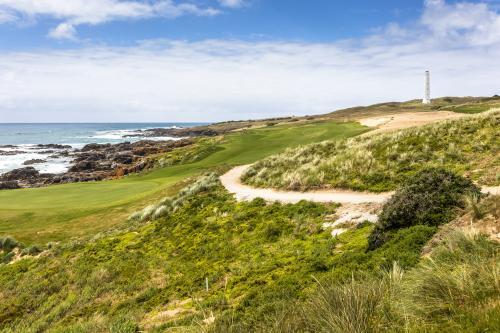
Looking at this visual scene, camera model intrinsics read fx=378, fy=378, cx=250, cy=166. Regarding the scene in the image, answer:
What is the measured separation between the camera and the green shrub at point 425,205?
10513 mm

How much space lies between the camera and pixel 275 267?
11938mm

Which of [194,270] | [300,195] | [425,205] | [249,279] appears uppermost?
[425,205]

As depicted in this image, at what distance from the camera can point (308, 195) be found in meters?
20.4

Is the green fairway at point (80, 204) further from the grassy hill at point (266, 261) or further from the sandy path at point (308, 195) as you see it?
the sandy path at point (308, 195)

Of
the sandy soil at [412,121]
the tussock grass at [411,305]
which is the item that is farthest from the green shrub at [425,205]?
the sandy soil at [412,121]

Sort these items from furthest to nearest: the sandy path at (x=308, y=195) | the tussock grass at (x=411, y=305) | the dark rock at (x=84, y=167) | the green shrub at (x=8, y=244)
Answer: the dark rock at (x=84, y=167)
the green shrub at (x=8, y=244)
the sandy path at (x=308, y=195)
the tussock grass at (x=411, y=305)

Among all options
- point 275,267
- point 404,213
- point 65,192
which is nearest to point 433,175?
point 404,213

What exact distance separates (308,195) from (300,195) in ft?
2.23

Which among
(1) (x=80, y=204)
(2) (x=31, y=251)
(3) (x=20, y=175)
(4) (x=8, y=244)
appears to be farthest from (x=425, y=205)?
(3) (x=20, y=175)

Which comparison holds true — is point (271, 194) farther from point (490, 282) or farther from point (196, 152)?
point (196, 152)

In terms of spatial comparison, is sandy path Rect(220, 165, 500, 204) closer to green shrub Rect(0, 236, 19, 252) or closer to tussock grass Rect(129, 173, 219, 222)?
tussock grass Rect(129, 173, 219, 222)

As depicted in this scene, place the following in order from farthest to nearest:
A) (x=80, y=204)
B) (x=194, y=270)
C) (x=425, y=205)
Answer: (x=80, y=204)
(x=194, y=270)
(x=425, y=205)

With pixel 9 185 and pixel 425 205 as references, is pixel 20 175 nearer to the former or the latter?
pixel 9 185

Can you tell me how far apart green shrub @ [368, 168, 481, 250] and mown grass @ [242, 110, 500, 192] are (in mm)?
3636
